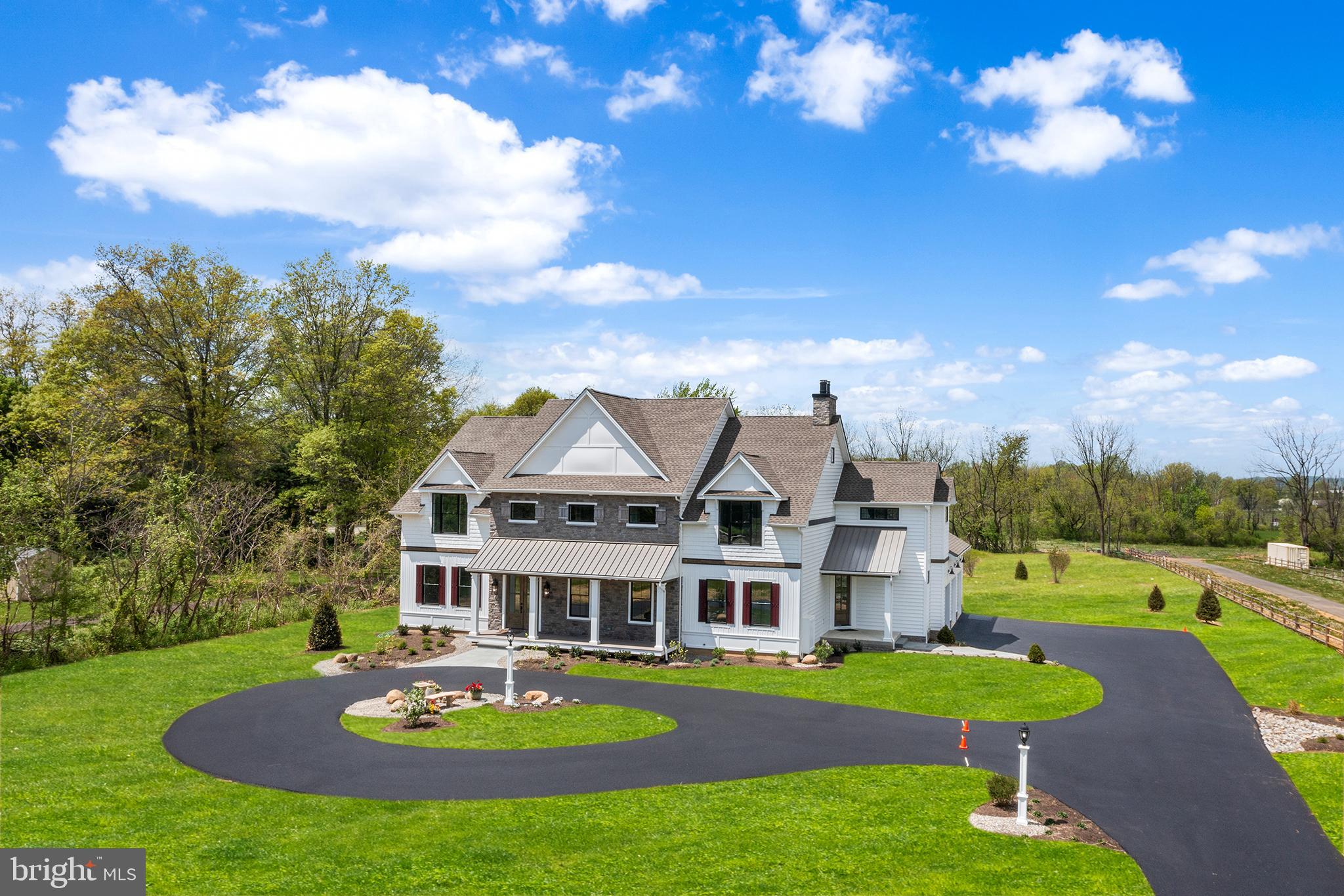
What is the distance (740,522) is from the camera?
101 ft

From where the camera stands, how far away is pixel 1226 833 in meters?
14.4

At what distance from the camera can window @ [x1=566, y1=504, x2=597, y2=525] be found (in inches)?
1264

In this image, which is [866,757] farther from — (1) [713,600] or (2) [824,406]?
(2) [824,406]

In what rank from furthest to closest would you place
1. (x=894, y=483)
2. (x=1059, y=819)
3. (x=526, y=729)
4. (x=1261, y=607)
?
(x=1261, y=607), (x=894, y=483), (x=526, y=729), (x=1059, y=819)

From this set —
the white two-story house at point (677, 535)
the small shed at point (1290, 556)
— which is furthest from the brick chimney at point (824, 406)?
the small shed at point (1290, 556)

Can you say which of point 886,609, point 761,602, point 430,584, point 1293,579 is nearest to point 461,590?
point 430,584

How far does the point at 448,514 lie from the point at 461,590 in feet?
10.8

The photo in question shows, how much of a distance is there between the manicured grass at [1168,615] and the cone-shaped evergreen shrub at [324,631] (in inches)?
1088

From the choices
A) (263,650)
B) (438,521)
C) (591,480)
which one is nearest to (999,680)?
(591,480)

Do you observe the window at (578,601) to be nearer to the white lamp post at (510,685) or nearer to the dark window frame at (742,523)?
the dark window frame at (742,523)

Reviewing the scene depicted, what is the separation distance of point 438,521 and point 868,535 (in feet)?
60.3

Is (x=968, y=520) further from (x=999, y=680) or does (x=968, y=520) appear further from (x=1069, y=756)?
(x=1069, y=756)

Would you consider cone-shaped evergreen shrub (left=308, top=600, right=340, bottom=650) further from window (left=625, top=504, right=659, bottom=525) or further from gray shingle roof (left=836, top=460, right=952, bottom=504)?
gray shingle roof (left=836, top=460, right=952, bottom=504)

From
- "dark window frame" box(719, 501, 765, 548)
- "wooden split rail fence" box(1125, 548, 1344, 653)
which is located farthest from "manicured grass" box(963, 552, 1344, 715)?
"dark window frame" box(719, 501, 765, 548)
